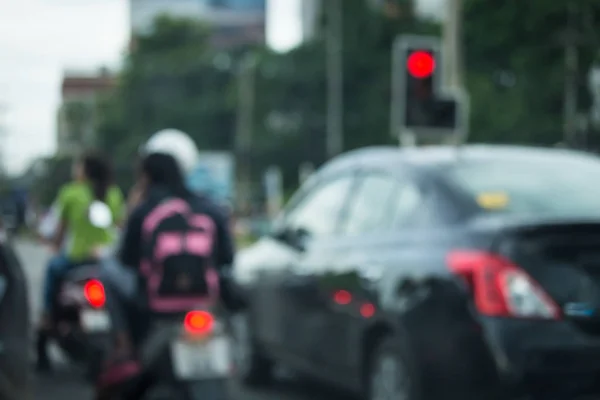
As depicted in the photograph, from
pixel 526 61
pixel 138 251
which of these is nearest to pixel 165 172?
pixel 138 251

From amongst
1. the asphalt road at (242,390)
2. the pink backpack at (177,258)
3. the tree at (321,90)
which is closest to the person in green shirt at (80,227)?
the asphalt road at (242,390)

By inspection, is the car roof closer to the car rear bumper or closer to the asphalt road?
the car rear bumper

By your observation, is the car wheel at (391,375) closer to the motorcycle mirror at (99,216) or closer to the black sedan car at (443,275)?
the black sedan car at (443,275)

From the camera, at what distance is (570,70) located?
4878cm

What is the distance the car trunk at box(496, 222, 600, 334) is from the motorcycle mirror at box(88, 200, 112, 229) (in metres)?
4.34

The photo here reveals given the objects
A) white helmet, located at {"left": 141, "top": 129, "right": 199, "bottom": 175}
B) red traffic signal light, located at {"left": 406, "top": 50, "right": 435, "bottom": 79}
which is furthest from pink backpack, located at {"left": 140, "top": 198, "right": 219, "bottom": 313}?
red traffic signal light, located at {"left": 406, "top": 50, "right": 435, "bottom": 79}

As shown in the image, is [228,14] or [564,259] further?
[228,14]

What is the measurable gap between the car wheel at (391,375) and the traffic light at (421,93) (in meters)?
6.21

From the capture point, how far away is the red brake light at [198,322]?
18.2ft

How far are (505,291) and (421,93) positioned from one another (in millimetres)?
8165

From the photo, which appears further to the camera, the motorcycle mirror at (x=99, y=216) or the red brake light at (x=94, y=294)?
the motorcycle mirror at (x=99, y=216)

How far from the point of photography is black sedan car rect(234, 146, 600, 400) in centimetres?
582

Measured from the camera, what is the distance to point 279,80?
7369cm

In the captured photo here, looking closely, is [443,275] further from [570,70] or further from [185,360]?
[570,70]
